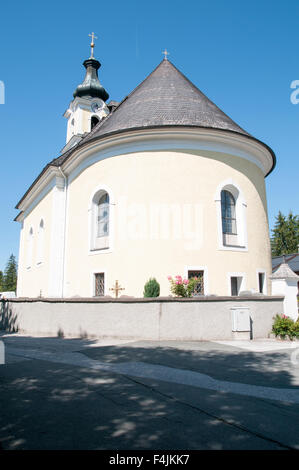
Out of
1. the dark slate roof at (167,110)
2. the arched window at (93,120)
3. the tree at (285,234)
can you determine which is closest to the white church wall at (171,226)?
the dark slate roof at (167,110)

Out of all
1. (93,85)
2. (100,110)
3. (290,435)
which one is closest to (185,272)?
(290,435)

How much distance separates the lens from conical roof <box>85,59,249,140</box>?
15.7 m

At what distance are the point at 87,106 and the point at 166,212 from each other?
18.1m

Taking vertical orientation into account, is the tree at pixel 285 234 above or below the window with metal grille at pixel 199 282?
above

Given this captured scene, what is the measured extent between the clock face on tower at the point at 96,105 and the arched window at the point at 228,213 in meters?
17.3

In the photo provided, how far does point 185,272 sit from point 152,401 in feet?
32.7

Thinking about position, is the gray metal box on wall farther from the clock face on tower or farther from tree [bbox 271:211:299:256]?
tree [bbox 271:211:299:256]

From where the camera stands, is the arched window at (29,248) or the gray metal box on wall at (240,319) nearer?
the gray metal box on wall at (240,319)

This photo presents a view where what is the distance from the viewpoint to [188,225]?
1487cm

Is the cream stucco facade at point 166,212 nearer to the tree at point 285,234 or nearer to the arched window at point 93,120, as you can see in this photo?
the arched window at point 93,120

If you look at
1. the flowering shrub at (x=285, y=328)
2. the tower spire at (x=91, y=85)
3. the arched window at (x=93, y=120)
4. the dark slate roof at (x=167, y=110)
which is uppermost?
the tower spire at (x=91, y=85)

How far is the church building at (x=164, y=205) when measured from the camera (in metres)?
14.7

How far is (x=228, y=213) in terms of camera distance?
1631 centimetres

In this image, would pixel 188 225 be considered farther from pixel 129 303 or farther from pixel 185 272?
pixel 129 303
